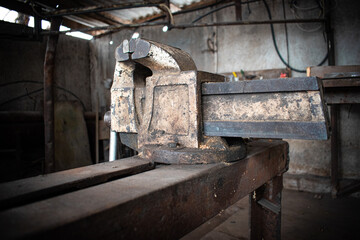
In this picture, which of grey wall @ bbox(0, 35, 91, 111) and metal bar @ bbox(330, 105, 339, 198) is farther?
grey wall @ bbox(0, 35, 91, 111)

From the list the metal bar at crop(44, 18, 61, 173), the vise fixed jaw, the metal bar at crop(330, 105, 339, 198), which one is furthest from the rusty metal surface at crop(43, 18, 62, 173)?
the metal bar at crop(330, 105, 339, 198)

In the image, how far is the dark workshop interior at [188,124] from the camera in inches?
31.9

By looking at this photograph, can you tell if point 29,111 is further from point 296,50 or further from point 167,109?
point 296,50

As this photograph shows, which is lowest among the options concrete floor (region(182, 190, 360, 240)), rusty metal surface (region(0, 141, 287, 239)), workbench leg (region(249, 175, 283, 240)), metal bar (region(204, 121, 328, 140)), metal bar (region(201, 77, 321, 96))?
concrete floor (region(182, 190, 360, 240))

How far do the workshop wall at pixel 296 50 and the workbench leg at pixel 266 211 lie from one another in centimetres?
215

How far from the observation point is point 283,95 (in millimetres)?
1093

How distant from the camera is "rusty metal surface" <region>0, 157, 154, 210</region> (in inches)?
29.6

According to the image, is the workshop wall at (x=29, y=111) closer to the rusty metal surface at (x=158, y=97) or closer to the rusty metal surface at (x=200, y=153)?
the rusty metal surface at (x=158, y=97)

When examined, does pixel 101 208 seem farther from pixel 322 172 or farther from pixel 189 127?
pixel 322 172

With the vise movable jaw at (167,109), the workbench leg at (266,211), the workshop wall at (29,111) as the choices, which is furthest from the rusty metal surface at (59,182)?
the workshop wall at (29,111)

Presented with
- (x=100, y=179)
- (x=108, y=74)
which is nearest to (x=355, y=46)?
(x=100, y=179)

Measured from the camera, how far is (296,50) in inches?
145

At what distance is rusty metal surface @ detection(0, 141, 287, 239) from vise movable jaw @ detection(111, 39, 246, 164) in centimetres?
9

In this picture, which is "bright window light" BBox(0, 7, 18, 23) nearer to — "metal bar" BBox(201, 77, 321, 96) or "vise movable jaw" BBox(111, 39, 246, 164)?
"vise movable jaw" BBox(111, 39, 246, 164)
